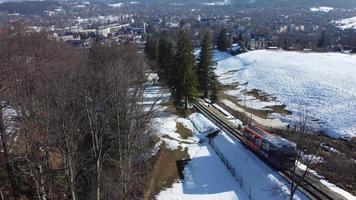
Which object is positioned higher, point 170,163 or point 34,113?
point 34,113

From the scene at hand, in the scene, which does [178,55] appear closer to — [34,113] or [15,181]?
[15,181]

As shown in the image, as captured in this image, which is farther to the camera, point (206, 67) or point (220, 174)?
point (206, 67)

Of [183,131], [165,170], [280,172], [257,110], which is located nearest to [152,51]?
[257,110]

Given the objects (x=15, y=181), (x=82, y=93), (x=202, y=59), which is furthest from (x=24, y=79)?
(x=202, y=59)

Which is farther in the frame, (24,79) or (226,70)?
(226,70)

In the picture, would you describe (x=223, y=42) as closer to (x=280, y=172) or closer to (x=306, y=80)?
(x=306, y=80)

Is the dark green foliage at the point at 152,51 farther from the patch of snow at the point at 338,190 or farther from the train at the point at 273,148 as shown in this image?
the patch of snow at the point at 338,190

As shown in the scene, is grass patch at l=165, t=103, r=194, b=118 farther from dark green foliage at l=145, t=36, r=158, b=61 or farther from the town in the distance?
dark green foliage at l=145, t=36, r=158, b=61
